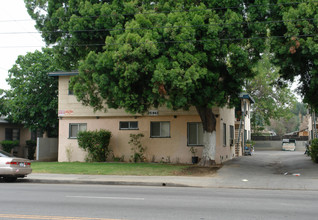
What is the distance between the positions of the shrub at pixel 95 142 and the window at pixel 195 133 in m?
5.61

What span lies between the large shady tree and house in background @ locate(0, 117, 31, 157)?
53.2 feet

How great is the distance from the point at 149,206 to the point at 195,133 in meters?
14.8

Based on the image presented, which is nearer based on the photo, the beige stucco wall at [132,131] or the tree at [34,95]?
the beige stucco wall at [132,131]

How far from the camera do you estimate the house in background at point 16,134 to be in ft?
107

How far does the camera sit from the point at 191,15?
→ 16.8 meters

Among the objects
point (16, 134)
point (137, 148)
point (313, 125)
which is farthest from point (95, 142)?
point (313, 125)

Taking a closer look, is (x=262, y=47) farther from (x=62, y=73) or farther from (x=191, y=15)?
(x=62, y=73)

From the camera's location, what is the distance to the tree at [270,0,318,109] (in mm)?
15672

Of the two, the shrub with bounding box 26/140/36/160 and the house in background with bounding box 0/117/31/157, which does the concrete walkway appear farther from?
the house in background with bounding box 0/117/31/157

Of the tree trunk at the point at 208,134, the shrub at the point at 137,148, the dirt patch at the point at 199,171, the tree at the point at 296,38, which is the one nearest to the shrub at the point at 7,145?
the shrub at the point at 137,148

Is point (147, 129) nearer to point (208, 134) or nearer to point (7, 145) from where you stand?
point (208, 134)

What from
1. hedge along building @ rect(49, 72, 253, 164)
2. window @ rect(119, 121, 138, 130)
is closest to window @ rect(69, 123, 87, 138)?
hedge along building @ rect(49, 72, 253, 164)

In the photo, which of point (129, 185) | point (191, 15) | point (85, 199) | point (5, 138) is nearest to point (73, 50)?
point (191, 15)

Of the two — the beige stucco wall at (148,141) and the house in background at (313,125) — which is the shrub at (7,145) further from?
the house in background at (313,125)
